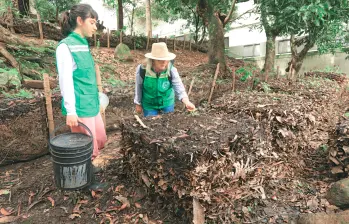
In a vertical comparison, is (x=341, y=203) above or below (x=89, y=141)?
below

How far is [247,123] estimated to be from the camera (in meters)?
3.09

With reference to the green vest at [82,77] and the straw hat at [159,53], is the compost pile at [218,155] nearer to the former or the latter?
the green vest at [82,77]

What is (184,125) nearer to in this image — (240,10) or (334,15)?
(334,15)

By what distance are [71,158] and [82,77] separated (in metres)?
0.89

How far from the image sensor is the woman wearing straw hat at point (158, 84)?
3285 millimetres

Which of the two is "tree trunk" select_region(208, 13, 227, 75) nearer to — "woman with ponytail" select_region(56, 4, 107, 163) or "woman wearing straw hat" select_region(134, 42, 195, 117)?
"woman wearing straw hat" select_region(134, 42, 195, 117)

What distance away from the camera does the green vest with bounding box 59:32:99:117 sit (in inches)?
109

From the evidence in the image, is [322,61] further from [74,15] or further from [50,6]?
[50,6]

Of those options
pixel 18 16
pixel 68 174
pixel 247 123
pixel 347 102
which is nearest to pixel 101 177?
pixel 68 174

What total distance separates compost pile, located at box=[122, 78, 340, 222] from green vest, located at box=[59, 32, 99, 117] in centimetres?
50

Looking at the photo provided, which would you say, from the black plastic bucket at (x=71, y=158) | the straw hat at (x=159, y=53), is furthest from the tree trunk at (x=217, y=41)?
the black plastic bucket at (x=71, y=158)

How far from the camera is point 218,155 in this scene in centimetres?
244

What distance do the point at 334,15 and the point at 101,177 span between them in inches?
245

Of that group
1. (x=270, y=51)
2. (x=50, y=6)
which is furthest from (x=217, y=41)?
(x=50, y=6)
